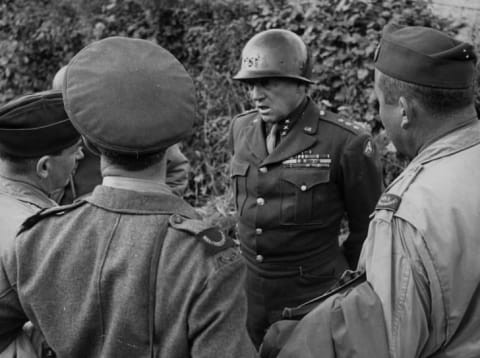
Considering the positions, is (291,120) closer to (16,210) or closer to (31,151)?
(31,151)

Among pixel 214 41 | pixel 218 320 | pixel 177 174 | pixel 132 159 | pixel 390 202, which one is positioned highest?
pixel 132 159

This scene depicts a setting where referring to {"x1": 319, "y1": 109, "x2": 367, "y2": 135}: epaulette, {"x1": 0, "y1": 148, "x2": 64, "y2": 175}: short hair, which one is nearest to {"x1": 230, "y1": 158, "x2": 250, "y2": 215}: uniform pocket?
{"x1": 319, "y1": 109, "x2": 367, "y2": 135}: epaulette

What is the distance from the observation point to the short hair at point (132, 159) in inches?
65.7

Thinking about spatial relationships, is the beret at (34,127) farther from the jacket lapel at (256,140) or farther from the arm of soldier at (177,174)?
the jacket lapel at (256,140)

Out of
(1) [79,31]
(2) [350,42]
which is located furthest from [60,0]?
(2) [350,42]

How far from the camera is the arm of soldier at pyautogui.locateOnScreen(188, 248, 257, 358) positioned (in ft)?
5.09

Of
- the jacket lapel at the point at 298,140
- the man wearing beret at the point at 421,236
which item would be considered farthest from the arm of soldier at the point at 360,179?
the man wearing beret at the point at 421,236

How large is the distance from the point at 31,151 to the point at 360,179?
1.61m

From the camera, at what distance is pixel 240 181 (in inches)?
137

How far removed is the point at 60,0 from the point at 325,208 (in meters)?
6.25

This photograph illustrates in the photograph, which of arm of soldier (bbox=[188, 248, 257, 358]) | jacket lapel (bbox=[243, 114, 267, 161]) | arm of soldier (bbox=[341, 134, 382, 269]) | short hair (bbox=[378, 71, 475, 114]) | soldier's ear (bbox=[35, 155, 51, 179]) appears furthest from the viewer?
jacket lapel (bbox=[243, 114, 267, 161])

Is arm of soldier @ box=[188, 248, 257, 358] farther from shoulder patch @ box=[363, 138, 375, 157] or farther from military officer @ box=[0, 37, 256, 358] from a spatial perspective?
shoulder patch @ box=[363, 138, 375, 157]

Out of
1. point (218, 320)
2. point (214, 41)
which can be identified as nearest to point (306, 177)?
point (218, 320)

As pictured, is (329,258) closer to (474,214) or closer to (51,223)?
(474,214)
